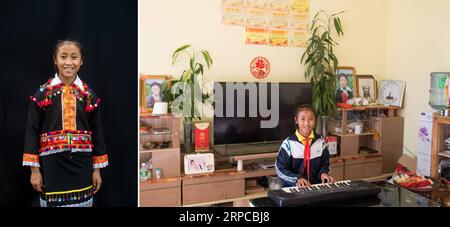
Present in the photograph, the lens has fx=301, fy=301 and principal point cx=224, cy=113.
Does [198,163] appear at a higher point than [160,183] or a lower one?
higher

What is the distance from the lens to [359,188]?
44.4 inches

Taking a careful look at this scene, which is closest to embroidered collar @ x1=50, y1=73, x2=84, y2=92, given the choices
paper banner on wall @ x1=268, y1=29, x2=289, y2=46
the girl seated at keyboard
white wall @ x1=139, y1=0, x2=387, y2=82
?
the girl seated at keyboard

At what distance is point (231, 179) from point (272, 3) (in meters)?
1.66

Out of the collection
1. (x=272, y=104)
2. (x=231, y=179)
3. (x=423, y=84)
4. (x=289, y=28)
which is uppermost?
(x=289, y=28)

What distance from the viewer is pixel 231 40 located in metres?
2.73

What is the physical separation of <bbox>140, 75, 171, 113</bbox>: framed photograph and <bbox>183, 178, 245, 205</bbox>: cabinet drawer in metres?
0.71

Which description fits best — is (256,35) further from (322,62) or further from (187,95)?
(187,95)

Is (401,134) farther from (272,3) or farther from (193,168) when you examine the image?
(193,168)

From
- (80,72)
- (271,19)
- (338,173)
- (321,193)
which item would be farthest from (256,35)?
(80,72)

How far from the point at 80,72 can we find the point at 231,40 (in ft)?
6.71

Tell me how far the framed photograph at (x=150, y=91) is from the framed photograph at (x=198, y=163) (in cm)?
51

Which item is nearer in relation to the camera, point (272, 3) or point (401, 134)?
point (272, 3)
